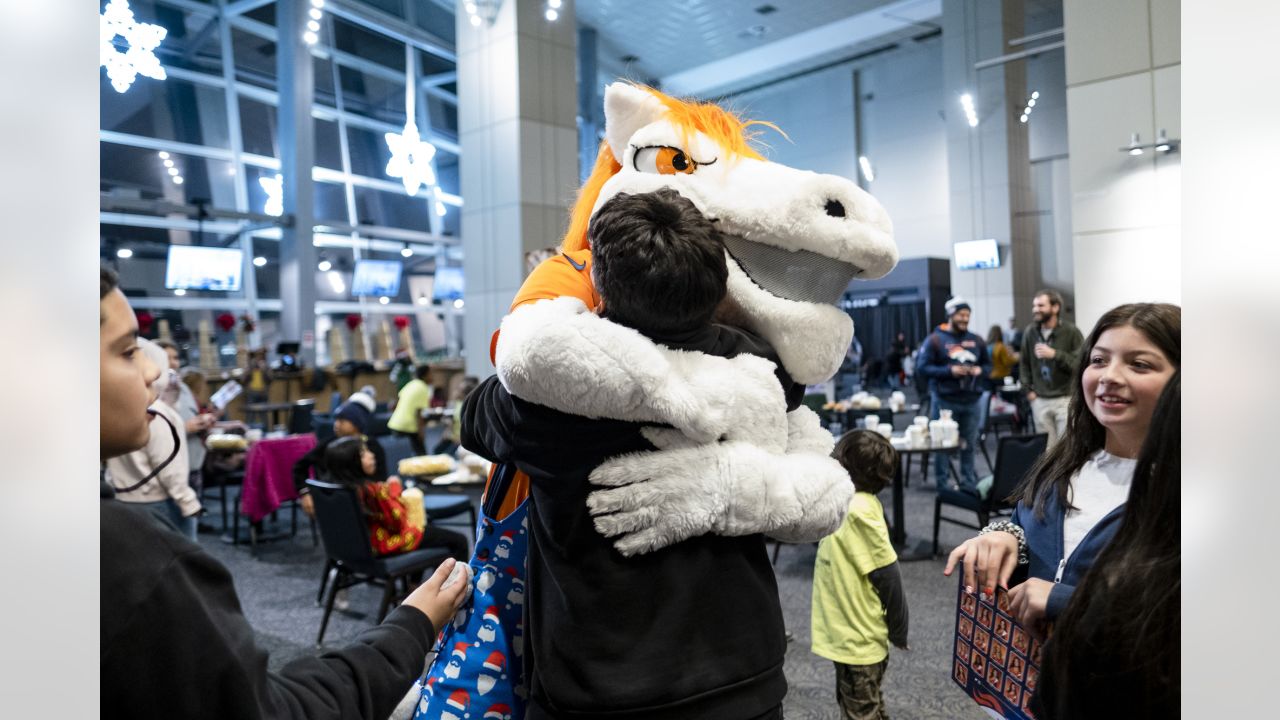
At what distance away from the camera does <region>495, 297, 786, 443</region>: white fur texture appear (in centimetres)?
89

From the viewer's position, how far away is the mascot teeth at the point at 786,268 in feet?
3.52

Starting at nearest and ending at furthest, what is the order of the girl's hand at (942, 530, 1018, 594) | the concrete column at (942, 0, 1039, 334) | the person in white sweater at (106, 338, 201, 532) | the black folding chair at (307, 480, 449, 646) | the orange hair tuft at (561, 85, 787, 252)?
the orange hair tuft at (561, 85, 787, 252) < the girl's hand at (942, 530, 1018, 594) < the black folding chair at (307, 480, 449, 646) < the person in white sweater at (106, 338, 201, 532) < the concrete column at (942, 0, 1039, 334)

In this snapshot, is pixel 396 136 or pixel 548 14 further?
pixel 396 136

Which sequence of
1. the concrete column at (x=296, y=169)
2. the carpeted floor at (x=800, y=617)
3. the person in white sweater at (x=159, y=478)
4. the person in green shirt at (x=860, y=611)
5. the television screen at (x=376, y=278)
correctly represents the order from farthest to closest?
the television screen at (x=376, y=278) < the concrete column at (x=296, y=169) < the person in white sweater at (x=159, y=478) < the carpeted floor at (x=800, y=617) < the person in green shirt at (x=860, y=611)

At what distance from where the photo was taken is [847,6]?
543 inches

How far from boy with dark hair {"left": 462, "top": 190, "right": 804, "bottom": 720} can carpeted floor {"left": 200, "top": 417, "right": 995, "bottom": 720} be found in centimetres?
217

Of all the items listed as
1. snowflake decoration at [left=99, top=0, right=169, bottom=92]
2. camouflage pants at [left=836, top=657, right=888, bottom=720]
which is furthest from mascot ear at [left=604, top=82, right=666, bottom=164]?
snowflake decoration at [left=99, top=0, right=169, bottom=92]

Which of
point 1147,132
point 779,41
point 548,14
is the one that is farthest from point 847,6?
point 1147,132

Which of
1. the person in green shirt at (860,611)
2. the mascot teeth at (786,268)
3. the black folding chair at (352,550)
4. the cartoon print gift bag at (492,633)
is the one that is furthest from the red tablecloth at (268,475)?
the mascot teeth at (786,268)

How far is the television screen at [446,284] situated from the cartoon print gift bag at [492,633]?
14.6 m

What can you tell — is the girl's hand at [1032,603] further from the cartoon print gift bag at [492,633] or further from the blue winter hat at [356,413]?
the blue winter hat at [356,413]

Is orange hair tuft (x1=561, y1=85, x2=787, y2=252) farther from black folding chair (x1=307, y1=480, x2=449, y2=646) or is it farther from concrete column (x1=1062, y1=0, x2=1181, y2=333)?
concrete column (x1=1062, y1=0, x2=1181, y2=333)
